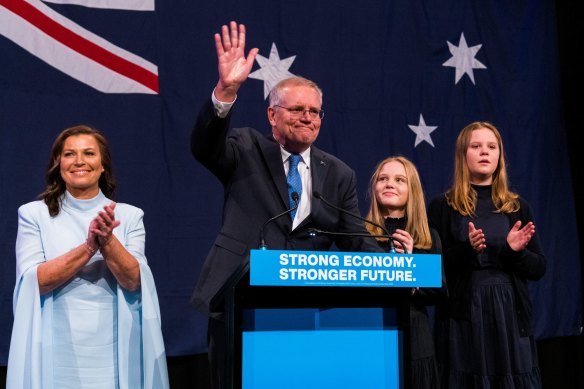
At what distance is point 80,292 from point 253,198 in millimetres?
728

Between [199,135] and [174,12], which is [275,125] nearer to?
[199,135]

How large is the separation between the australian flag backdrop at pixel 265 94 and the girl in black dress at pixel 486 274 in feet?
3.63

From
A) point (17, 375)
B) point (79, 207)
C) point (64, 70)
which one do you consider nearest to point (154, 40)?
point (64, 70)


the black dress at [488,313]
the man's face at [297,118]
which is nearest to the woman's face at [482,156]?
the black dress at [488,313]

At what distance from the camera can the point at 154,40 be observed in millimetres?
4098

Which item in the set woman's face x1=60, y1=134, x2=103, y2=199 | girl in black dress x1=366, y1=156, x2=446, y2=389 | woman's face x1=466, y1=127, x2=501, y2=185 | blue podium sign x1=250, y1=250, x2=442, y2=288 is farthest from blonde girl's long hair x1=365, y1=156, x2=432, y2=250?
woman's face x1=60, y1=134, x2=103, y2=199

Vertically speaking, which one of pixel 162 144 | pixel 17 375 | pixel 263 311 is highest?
pixel 162 144

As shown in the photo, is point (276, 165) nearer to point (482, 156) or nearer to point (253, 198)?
point (253, 198)

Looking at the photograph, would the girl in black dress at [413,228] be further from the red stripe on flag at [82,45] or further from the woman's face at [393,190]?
the red stripe on flag at [82,45]

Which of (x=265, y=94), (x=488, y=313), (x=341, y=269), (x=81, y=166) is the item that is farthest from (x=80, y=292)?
(x=265, y=94)

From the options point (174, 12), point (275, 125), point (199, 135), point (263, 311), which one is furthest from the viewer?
point (174, 12)

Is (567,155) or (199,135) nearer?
(199,135)

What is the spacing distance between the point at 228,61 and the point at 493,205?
5.20ft

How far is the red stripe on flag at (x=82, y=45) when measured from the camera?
12.5 ft
